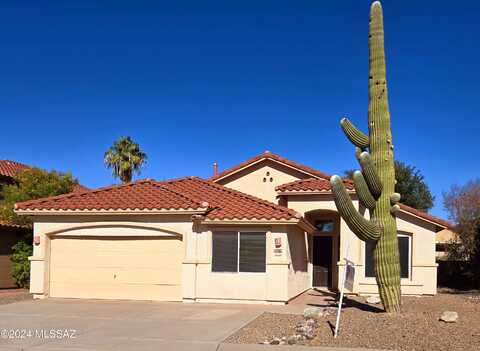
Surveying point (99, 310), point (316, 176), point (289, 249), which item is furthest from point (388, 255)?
point (316, 176)

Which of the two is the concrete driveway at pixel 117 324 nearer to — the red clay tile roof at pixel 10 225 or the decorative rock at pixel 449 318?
the decorative rock at pixel 449 318

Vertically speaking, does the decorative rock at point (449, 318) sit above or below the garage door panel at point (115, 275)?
below

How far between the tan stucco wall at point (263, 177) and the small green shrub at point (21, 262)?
345 inches

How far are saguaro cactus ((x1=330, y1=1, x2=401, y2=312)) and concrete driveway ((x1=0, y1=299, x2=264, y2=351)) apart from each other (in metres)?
3.38

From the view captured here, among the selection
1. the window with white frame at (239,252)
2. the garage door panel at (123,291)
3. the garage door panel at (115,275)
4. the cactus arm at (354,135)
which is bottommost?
the garage door panel at (123,291)

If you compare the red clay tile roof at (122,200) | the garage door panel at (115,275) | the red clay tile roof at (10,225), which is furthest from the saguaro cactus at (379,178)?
the red clay tile roof at (10,225)

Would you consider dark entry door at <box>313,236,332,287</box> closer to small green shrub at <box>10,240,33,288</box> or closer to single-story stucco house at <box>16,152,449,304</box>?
single-story stucco house at <box>16,152,449,304</box>

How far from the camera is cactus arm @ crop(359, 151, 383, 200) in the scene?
43.1 feet

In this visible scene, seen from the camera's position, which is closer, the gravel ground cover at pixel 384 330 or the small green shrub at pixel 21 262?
the gravel ground cover at pixel 384 330

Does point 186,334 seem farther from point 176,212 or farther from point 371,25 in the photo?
point 371,25

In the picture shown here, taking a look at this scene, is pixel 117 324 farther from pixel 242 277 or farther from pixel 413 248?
pixel 413 248

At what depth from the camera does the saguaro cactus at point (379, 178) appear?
13641 millimetres

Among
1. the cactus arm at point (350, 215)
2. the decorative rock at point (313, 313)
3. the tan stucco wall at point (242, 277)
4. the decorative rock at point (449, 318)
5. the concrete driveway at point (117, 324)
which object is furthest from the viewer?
the tan stucco wall at point (242, 277)

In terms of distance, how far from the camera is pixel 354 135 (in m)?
14.2
